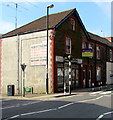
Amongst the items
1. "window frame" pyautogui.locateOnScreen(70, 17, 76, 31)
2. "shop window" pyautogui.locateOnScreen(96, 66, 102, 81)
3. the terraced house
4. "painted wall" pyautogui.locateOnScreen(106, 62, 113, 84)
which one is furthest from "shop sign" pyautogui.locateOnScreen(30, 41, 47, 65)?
"painted wall" pyautogui.locateOnScreen(106, 62, 113, 84)

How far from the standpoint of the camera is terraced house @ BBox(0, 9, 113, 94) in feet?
67.7

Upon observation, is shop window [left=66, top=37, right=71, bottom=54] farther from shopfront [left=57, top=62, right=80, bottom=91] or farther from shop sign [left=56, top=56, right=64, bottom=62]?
shop sign [left=56, top=56, right=64, bottom=62]

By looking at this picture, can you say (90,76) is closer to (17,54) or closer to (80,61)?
(80,61)

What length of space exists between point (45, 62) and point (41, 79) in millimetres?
1807

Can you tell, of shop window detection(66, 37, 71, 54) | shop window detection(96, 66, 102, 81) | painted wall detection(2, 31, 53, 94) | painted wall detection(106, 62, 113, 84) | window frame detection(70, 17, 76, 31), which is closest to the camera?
painted wall detection(2, 31, 53, 94)

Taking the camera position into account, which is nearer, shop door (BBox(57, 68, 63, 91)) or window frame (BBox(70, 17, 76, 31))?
shop door (BBox(57, 68, 63, 91))

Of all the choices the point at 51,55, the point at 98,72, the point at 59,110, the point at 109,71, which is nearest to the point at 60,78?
the point at 51,55

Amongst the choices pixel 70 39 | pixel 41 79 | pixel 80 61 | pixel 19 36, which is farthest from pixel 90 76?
pixel 19 36

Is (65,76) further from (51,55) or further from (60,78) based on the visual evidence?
(51,55)

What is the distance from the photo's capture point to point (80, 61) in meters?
24.6

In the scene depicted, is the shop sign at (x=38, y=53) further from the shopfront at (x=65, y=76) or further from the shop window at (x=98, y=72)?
the shop window at (x=98, y=72)

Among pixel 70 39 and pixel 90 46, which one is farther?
pixel 90 46

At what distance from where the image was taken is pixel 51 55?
20266 mm

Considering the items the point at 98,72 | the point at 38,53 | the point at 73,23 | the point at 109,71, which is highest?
the point at 73,23
